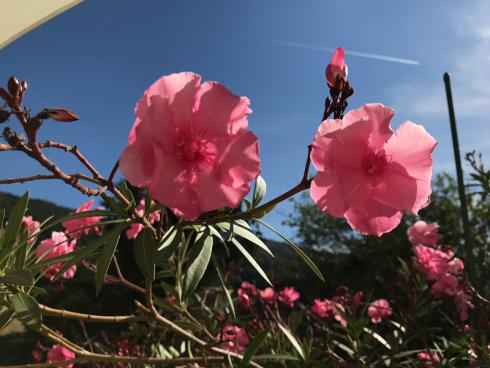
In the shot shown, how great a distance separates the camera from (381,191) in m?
0.67

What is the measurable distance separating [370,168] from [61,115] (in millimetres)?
424

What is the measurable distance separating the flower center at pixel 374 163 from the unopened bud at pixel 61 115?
0.40 meters

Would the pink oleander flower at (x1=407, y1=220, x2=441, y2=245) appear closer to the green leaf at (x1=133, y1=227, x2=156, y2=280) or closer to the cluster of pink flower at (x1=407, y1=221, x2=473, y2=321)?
the cluster of pink flower at (x1=407, y1=221, x2=473, y2=321)

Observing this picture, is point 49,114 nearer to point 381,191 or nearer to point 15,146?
point 15,146

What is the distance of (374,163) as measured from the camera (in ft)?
2.20

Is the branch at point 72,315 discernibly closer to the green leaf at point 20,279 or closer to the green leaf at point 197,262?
the green leaf at point 20,279

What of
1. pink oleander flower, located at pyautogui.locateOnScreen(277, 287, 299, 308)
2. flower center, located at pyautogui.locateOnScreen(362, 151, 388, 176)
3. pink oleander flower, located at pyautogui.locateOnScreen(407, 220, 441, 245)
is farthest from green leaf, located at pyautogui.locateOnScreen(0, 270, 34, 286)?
pink oleander flower, located at pyautogui.locateOnScreen(277, 287, 299, 308)

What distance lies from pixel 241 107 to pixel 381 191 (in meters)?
0.24

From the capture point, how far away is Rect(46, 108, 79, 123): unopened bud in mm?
585

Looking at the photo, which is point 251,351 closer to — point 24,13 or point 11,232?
point 11,232

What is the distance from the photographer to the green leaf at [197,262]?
79 cm

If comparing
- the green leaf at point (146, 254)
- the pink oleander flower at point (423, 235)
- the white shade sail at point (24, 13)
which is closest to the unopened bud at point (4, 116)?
the green leaf at point (146, 254)

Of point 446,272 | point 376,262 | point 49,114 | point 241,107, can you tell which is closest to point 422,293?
point 446,272

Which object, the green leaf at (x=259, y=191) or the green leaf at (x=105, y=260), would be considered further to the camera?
the green leaf at (x=259, y=191)
